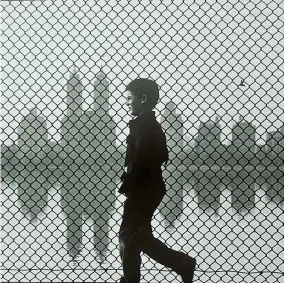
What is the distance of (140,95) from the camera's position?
3604 mm

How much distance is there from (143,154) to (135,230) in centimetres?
55

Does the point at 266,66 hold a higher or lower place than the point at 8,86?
higher

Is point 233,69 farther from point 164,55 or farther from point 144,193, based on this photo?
point 144,193

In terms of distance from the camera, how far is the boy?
337cm

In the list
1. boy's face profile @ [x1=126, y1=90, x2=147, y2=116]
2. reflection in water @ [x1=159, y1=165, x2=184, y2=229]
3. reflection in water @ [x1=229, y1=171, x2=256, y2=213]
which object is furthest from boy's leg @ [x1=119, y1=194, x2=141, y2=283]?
reflection in water @ [x1=229, y1=171, x2=256, y2=213]

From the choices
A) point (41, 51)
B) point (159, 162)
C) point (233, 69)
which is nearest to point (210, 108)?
point (233, 69)

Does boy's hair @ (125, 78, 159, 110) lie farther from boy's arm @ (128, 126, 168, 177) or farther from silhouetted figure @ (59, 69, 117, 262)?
silhouetted figure @ (59, 69, 117, 262)

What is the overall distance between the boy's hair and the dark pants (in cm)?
66

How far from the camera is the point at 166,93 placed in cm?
440

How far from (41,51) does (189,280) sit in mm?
2419

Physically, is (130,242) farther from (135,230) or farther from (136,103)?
(136,103)

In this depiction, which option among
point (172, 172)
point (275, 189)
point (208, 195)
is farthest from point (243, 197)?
point (172, 172)

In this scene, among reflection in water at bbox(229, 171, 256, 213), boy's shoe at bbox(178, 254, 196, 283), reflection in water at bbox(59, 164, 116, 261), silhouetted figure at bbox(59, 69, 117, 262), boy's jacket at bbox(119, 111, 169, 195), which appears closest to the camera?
boy's jacket at bbox(119, 111, 169, 195)

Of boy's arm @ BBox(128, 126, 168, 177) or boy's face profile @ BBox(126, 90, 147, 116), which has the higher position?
boy's face profile @ BBox(126, 90, 147, 116)
